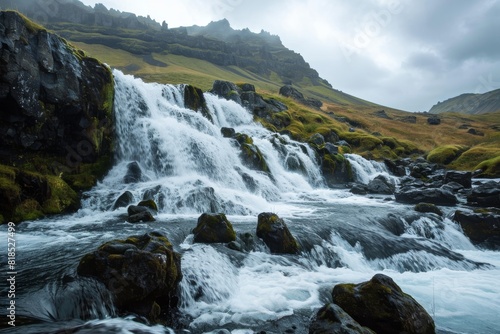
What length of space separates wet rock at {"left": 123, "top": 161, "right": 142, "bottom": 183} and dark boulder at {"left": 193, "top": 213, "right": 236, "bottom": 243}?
11454mm

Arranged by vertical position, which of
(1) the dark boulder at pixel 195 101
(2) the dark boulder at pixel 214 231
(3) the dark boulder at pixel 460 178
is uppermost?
(1) the dark boulder at pixel 195 101

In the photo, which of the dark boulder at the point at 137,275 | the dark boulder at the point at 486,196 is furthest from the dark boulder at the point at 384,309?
the dark boulder at the point at 486,196

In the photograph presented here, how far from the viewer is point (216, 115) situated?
152ft

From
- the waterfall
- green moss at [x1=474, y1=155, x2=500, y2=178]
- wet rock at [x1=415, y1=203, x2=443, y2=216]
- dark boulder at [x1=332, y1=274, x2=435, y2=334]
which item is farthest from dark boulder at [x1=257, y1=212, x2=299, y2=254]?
green moss at [x1=474, y1=155, x2=500, y2=178]

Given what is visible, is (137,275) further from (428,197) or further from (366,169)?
(366,169)

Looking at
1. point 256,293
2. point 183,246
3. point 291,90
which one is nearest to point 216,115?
point 183,246

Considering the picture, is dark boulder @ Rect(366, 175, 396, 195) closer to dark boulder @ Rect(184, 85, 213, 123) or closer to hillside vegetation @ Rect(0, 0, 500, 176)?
hillside vegetation @ Rect(0, 0, 500, 176)

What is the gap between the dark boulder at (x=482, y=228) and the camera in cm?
1822

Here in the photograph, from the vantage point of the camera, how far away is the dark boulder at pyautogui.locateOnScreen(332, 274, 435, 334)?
25.0 ft

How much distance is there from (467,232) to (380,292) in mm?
14726

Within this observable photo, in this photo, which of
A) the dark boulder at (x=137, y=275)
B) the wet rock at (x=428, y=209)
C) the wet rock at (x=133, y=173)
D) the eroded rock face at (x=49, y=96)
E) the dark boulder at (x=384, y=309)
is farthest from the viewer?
the wet rock at (x=133, y=173)

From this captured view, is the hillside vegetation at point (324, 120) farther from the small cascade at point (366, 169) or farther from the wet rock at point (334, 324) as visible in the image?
the wet rock at point (334, 324)

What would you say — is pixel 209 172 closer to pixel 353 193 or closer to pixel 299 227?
pixel 299 227

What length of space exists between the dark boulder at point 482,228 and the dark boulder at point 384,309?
13.4 metres
